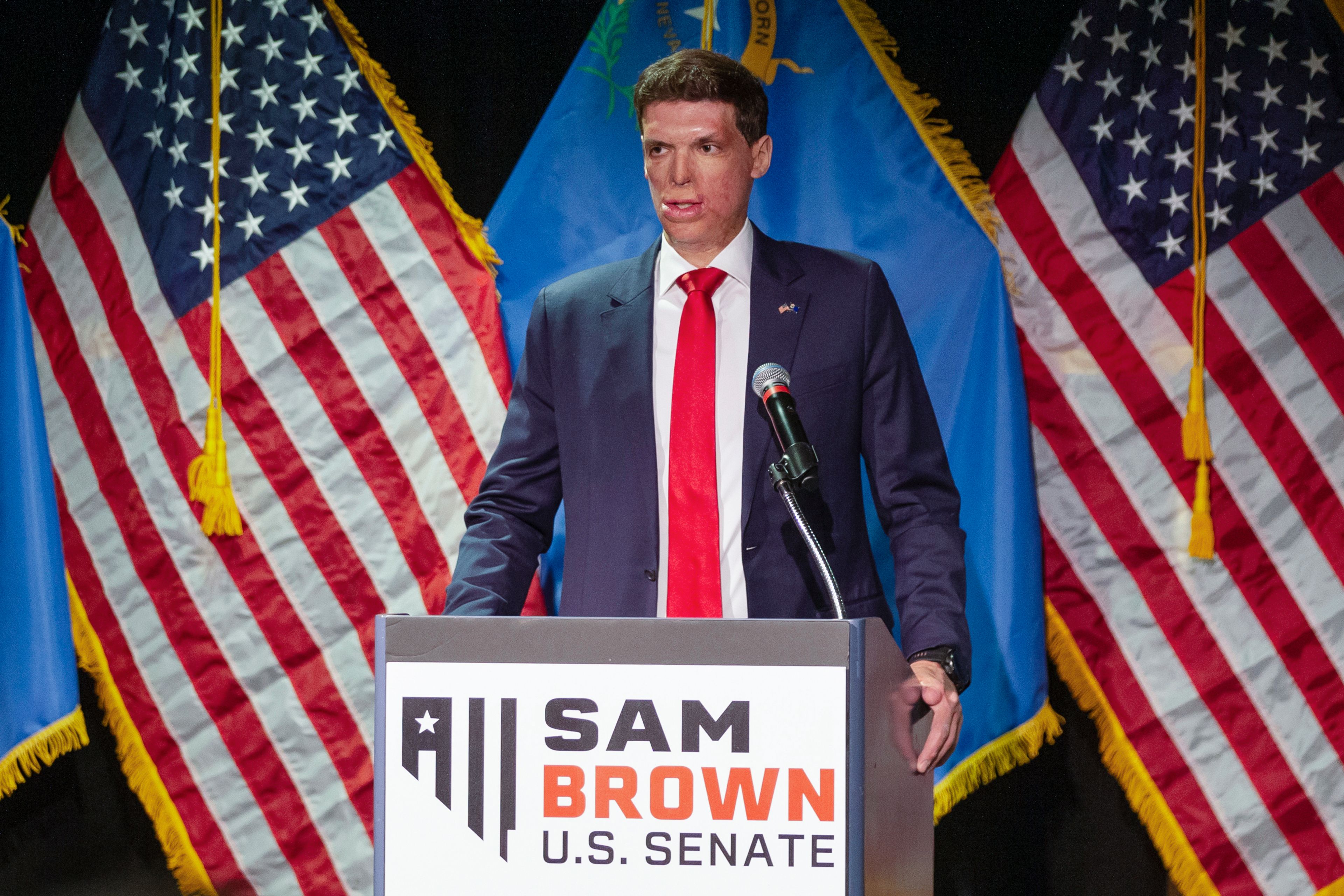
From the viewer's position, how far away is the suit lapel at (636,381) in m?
1.65

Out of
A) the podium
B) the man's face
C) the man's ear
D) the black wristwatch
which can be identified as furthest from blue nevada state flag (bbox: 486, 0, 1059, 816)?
the podium

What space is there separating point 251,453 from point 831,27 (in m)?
1.49

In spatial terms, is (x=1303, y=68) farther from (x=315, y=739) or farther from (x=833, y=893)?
(x=315, y=739)

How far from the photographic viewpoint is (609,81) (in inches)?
93.6

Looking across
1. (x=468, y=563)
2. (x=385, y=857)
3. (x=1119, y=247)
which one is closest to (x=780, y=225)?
(x=1119, y=247)

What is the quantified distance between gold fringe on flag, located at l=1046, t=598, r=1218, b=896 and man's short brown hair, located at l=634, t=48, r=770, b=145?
1.15 metres

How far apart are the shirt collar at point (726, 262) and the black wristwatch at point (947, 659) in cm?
61

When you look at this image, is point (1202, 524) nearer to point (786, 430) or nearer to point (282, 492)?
point (786, 430)

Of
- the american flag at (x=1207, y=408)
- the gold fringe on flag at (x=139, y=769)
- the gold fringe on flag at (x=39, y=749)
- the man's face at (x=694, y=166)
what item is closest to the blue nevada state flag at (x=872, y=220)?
the american flag at (x=1207, y=408)

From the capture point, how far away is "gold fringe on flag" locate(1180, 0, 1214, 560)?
219 cm

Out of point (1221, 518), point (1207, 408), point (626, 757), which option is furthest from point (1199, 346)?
point (626, 757)

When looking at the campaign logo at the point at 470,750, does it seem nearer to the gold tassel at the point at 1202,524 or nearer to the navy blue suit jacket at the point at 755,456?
the navy blue suit jacket at the point at 755,456

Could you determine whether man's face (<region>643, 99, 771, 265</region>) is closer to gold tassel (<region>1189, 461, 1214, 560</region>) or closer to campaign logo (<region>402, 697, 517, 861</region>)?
campaign logo (<region>402, 697, 517, 861</region>)

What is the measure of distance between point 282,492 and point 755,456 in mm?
1278
